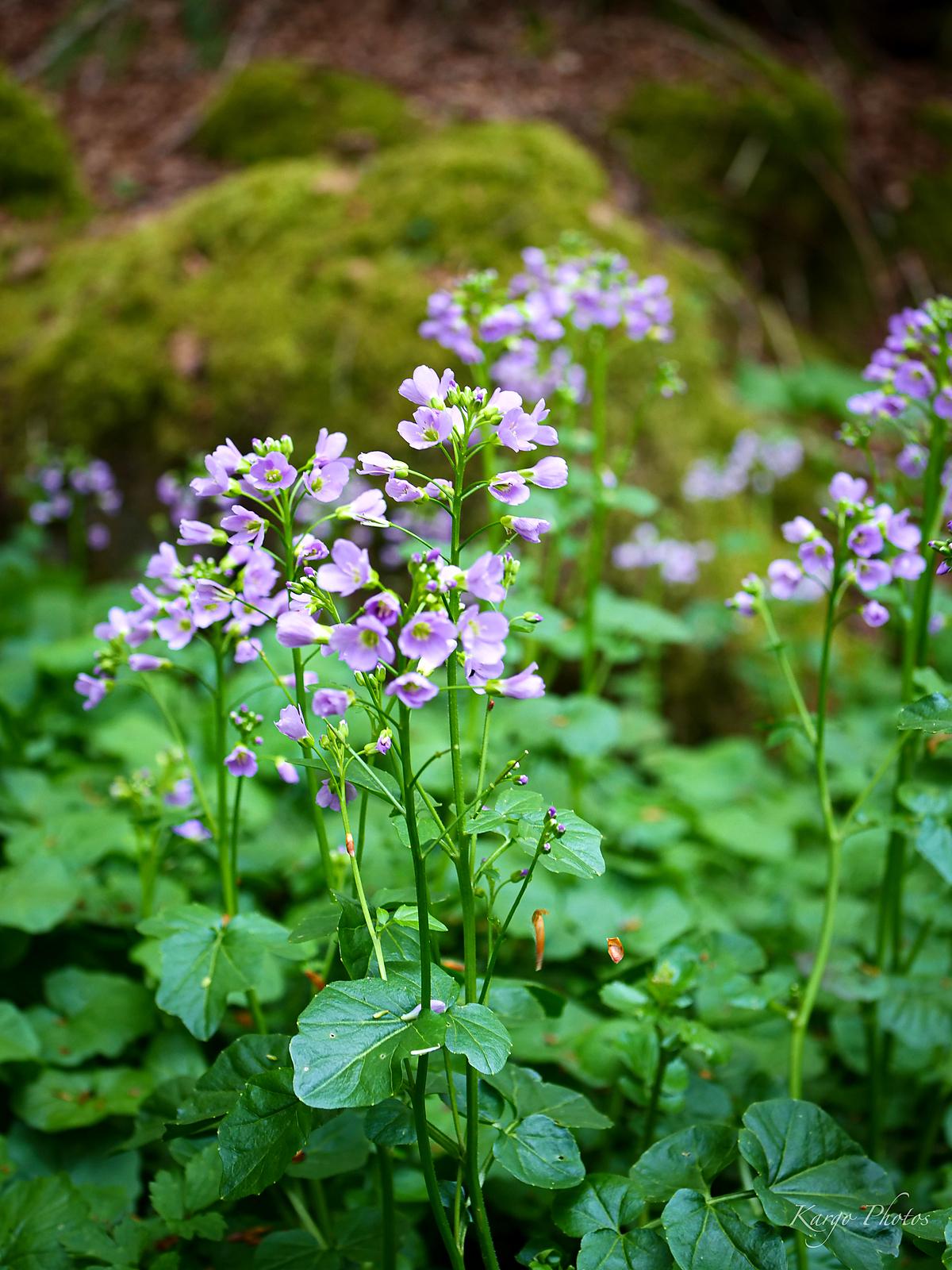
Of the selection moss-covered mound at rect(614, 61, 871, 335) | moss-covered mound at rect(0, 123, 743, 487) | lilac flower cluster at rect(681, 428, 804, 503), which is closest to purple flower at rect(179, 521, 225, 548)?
moss-covered mound at rect(0, 123, 743, 487)

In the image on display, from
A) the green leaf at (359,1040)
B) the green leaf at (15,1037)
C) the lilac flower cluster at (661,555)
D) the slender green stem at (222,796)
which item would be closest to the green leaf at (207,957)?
the slender green stem at (222,796)

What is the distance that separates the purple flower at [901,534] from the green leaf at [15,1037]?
189 cm

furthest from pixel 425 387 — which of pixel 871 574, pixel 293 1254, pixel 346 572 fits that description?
pixel 293 1254

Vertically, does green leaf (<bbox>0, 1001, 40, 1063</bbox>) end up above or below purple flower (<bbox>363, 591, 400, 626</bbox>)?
below

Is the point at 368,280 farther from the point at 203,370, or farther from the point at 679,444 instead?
the point at 679,444

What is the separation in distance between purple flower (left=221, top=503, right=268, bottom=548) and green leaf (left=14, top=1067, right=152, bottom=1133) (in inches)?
46.6

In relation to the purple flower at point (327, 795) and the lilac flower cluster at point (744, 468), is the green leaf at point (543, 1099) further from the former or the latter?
the lilac flower cluster at point (744, 468)

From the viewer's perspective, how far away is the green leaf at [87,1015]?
6.27ft

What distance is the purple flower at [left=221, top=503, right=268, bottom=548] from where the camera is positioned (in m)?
1.20

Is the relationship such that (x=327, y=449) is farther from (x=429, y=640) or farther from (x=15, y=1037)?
(x=15, y=1037)

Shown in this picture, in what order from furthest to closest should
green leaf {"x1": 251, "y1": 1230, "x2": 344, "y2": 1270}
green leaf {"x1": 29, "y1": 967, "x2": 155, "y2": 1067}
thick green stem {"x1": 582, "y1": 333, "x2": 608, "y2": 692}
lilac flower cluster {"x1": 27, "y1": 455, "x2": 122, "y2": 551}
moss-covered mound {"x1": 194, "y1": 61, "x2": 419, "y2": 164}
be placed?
moss-covered mound {"x1": 194, "y1": 61, "x2": 419, "y2": 164}, lilac flower cluster {"x1": 27, "y1": 455, "x2": 122, "y2": 551}, thick green stem {"x1": 582, "y1": 333, "x2": 608, "y2": 692}, green leaf {"x1": 29, "y1": 967, "x2": 155, "y2": 1067}, green leaf {"x1": 251, "y1": 1230, "x2": 344, "y2": 1270}

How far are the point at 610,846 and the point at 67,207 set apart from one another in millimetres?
A: 5504

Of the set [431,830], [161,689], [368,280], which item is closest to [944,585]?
[368,280]

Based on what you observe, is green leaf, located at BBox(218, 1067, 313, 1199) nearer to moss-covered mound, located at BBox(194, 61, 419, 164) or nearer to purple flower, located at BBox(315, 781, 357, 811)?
purple flower, located at BBox(315, 781, 357, 811)
